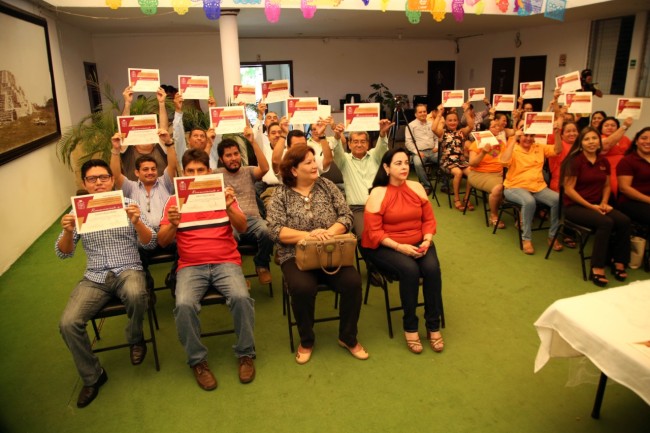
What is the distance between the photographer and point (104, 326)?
11.5ft

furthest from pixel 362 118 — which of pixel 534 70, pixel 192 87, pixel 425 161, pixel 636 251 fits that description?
pixel 534 70

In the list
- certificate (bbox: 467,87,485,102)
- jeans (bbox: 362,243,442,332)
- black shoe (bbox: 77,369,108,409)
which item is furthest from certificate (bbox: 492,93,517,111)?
black shoe (bbox: 77,369,108,409)

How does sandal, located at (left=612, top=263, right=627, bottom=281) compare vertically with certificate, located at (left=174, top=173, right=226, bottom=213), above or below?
below

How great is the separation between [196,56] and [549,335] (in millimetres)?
10902

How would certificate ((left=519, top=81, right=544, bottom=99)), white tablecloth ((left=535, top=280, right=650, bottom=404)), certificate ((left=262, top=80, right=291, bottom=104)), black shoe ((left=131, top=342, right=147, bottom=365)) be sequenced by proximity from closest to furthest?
white tablecloth ((left=535, top=280, right=650, bottom=404)) < black shoe ((left=131, top=342, right=147, bottom=365)) < certificate ((left=262, top=80, right=291, bottom=104)) < certificate ((left=519, top=81, right=544, bottom=99))

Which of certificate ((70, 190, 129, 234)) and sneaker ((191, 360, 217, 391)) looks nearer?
certificate ((70, 190, 129, 234))

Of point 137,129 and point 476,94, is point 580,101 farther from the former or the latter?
point 137,129

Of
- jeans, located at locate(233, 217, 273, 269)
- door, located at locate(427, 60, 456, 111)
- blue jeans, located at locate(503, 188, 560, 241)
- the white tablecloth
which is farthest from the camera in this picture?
door, located at locate(427, 60, 456, 111)

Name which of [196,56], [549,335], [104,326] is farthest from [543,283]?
[196,56]

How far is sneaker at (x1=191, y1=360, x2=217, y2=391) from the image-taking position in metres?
2.73

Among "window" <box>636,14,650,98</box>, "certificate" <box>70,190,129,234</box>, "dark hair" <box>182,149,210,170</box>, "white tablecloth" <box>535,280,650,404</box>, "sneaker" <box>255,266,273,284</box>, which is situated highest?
"window" <box>636,14,650,98</box>

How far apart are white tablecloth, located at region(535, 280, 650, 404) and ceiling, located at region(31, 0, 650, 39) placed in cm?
650

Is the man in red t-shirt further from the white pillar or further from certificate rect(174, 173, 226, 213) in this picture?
the white pillar

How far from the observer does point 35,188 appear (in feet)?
18.2
